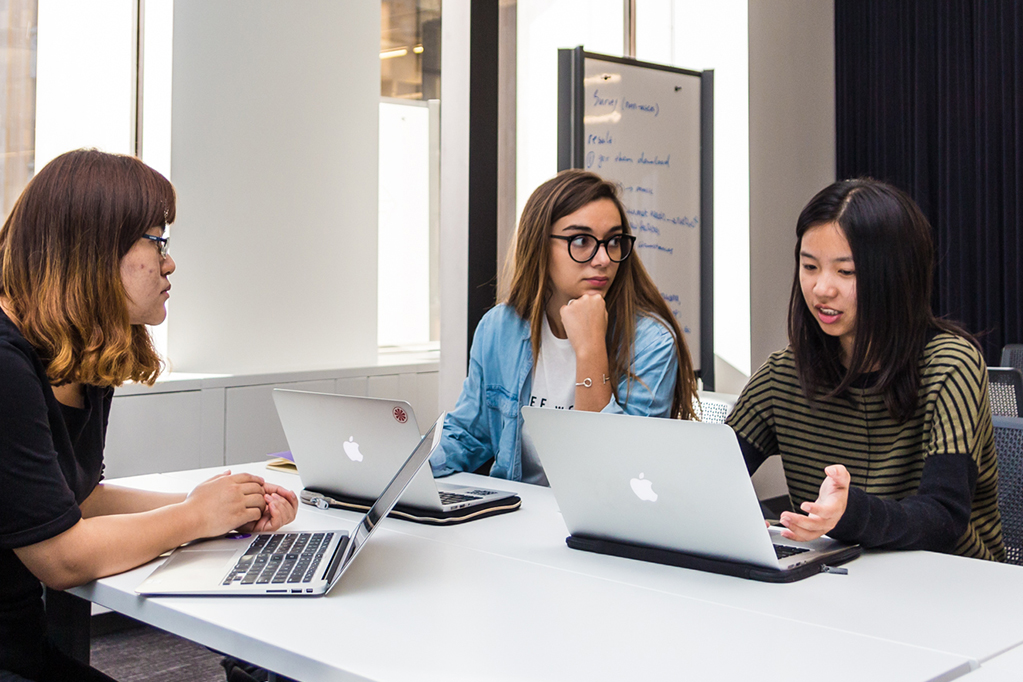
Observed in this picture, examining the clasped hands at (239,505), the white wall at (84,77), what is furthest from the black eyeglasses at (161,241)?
the white wall at (84,77)

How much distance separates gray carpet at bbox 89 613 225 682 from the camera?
242 cm

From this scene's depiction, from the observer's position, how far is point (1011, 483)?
154cm

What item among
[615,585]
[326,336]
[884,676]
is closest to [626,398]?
[615,585]

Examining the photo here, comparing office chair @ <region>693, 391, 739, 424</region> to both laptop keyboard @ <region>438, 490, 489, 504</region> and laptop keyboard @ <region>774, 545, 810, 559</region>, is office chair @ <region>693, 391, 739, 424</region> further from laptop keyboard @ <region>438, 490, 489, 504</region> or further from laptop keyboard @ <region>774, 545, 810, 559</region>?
laptop keyboard @ <region>774, 545, 810, 559</region>

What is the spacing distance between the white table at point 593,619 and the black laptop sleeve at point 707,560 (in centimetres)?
1

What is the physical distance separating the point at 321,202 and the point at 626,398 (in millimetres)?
1784

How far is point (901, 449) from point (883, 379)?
13cm

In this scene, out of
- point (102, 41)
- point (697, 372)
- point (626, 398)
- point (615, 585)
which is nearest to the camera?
point (615, 585)

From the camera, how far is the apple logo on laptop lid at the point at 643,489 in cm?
117

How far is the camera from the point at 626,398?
1979mm

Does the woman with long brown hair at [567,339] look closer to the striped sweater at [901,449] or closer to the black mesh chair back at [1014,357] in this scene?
the striped sweater at [901,449]

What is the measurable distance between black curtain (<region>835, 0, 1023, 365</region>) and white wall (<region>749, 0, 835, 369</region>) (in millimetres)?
343

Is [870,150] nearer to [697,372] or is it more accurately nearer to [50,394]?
[697,372]

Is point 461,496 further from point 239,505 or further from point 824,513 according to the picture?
point 824,513
